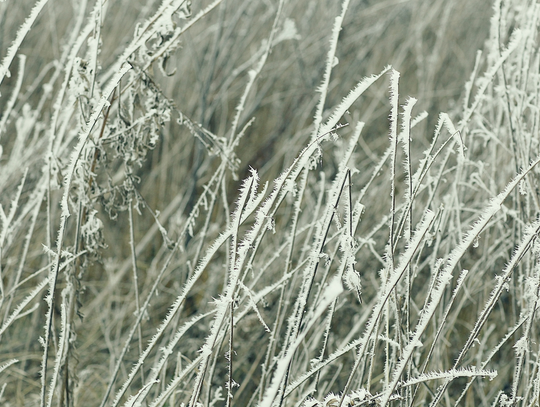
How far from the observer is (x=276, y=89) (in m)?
2.53

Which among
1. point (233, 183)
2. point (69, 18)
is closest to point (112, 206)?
point (233, 183)

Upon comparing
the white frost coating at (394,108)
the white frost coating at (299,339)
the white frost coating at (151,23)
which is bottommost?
the white frost coating at (299,339)

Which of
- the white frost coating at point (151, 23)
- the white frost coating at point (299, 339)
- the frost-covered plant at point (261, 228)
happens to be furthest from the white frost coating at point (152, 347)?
the white frost coating at point (151, 23)

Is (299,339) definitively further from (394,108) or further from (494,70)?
(494,70)

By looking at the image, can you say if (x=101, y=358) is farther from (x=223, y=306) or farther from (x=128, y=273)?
(x=223, y=306)

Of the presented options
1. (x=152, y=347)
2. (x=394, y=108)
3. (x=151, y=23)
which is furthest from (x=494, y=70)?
(x=152, y=347)

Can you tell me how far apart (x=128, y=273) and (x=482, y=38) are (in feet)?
7.40

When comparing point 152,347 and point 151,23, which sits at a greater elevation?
point 151,23

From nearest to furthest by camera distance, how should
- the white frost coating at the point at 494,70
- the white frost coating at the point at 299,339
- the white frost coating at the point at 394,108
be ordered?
the white frost coating at the point at 299,339
the white frost coating at the point at 394,108
the white frost coating at the point at 494,70

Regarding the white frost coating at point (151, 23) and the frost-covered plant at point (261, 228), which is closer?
the frost-covered plant at point (261, 228)

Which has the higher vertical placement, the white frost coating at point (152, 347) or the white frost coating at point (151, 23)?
the white frost coating at point (151, 23)

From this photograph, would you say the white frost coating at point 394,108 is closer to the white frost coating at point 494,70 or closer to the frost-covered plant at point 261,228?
the frost-covered plant at point 261,228

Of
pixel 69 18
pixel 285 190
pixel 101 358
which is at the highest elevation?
pixel 69 18

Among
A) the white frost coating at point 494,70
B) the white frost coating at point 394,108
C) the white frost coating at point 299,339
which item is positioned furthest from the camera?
the white frost coating at point 494,70
